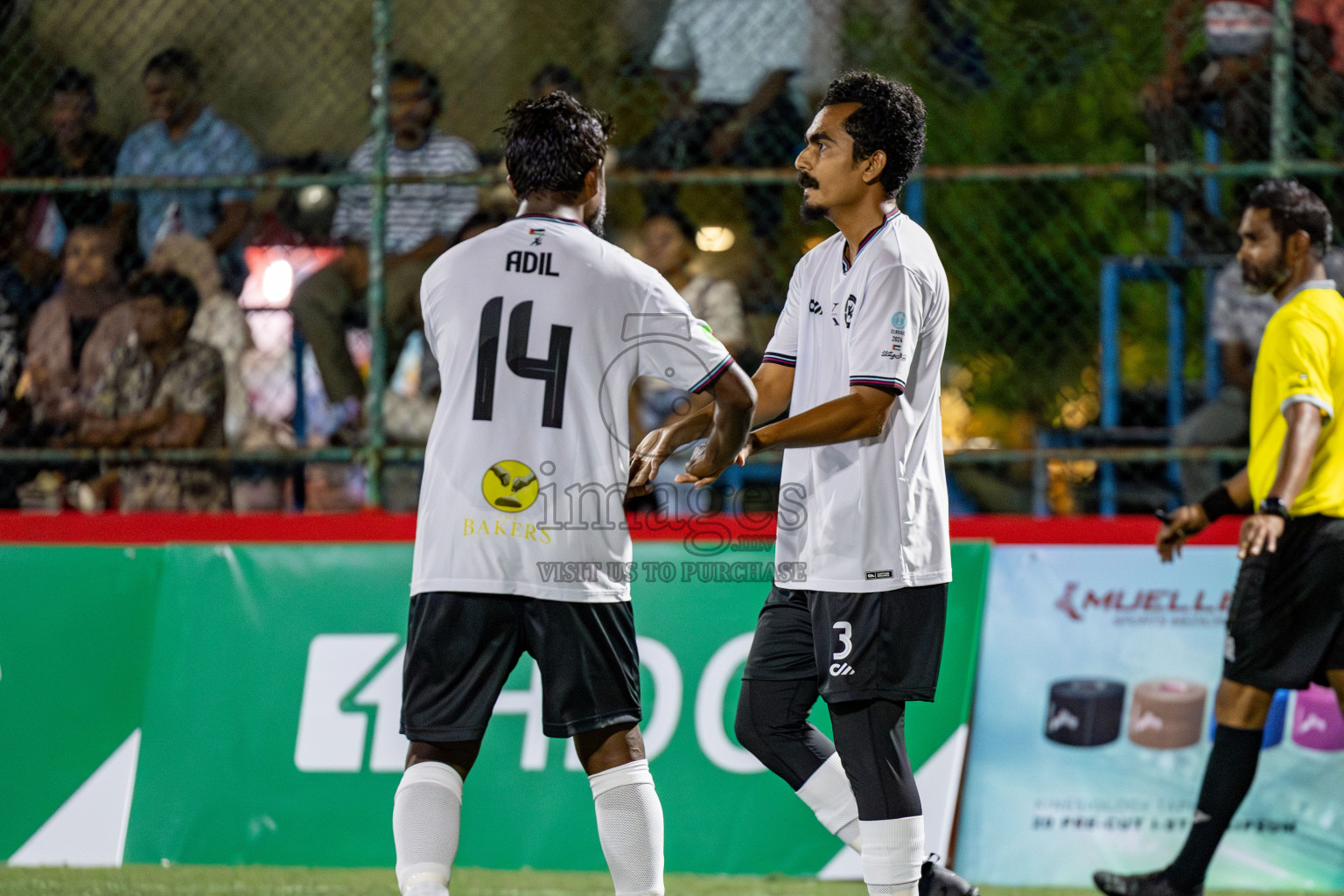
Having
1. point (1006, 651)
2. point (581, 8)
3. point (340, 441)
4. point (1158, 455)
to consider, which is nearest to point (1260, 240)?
point (1158, 455)

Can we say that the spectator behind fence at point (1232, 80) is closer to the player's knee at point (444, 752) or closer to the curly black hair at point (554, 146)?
the curly black hair at point (554, 146)

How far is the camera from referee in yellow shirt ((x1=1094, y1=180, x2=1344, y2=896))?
4648 mm

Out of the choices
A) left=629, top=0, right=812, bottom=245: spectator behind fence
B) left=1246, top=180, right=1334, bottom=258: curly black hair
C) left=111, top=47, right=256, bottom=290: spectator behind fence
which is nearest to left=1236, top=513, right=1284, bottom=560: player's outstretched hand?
left=1246, top=180, right=1334, bottom=258: curly black hair

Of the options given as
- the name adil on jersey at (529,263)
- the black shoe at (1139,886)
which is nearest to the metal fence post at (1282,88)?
the black shoe at (1139,886)

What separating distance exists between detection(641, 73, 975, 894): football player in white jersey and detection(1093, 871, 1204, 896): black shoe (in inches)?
50.8

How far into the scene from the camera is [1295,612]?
15.3ft

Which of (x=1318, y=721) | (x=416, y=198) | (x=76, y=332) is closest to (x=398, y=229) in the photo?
(x=416, y=198)

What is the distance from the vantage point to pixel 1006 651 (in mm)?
5363

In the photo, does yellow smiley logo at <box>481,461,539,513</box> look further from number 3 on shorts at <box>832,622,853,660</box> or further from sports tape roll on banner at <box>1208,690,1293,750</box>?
sports tape roll on banner at <box>1208,690,1293,750</box>

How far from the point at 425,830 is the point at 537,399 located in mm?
1044

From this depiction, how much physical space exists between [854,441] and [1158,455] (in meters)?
2.51

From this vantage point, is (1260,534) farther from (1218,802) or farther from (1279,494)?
(1218,802)

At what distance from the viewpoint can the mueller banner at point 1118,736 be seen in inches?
204

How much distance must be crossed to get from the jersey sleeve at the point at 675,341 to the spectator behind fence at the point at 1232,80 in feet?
11.2
